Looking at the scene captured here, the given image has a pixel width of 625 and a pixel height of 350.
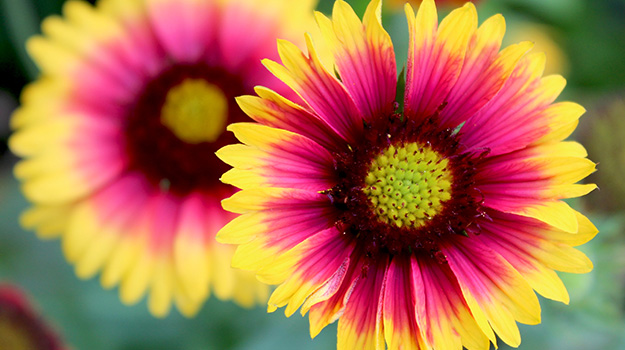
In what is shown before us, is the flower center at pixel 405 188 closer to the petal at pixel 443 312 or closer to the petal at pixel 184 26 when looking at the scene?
the petal at pixel 443 312

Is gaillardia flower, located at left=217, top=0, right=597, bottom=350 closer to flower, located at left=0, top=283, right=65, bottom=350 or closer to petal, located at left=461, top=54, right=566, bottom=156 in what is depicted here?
petal, located at left=461, top=54, right=566, bottom=156

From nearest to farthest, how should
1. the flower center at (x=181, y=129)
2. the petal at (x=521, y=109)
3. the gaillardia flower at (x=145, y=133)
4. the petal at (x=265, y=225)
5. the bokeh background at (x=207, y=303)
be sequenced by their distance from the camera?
1. the petal at (x=265, y=225)
2. the petal at (x=521, y=109)
3. the gaillardia flower at (x=145, y=133)
4. the flower center at (x=181, y=129)
5. the bokeh background at (x=207, y=303)

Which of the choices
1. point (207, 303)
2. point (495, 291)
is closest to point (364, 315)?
point (495, 291)

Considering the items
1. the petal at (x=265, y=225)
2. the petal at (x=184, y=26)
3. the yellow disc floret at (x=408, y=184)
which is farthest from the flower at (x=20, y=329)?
the yellow disc floret at (x=408, y=184)

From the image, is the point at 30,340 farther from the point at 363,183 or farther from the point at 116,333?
the point at 363,183

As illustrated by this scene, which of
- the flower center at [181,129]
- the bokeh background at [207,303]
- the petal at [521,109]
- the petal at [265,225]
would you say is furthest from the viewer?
the bokeh background at [207,303]

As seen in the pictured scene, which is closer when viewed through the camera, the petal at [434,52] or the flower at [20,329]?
the petal at [434,52]

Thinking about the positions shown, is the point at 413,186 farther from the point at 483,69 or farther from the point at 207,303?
the point at 207,303

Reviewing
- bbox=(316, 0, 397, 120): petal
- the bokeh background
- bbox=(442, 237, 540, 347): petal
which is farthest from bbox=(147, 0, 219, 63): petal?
bbox=(442, 237, 540, 347): petal
